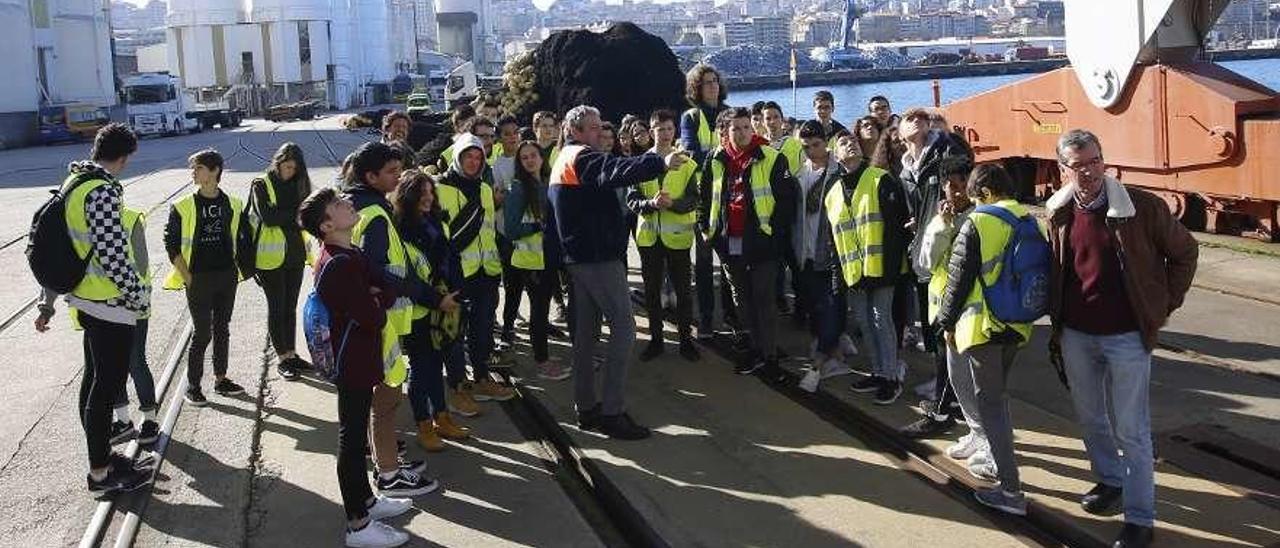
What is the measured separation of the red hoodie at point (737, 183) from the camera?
295 inches

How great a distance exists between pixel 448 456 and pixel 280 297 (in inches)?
92.3

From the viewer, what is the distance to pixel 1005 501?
5.13m

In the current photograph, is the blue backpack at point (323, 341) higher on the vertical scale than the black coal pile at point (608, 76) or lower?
lower

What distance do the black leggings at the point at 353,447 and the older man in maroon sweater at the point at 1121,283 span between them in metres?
3.02

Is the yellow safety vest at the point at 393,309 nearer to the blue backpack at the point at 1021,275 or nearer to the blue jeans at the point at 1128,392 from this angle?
the blue backpack at the point at 1021,275

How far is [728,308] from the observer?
9.07m

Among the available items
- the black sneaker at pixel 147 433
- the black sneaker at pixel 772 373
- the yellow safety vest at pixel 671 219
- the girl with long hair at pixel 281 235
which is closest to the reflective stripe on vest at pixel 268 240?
the girl with long hair at pixel 281 235

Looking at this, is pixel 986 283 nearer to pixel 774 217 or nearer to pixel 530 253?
pixel 774 217

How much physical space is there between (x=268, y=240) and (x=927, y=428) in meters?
4.47

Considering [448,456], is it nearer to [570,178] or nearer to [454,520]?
[454,520]

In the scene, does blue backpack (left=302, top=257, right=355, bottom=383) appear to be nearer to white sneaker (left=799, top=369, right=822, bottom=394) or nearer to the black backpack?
the black backpack

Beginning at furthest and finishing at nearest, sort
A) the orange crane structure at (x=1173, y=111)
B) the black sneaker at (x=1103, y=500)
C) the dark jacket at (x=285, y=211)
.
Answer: the orange crane structure at (x=1173, y=111) < the dark jacket at (x=285, y=211) < the black sneaker at (x=1103, y=500)

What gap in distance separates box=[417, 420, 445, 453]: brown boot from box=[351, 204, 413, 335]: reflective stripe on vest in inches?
30.6

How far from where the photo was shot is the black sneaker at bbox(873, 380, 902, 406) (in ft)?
22.7
